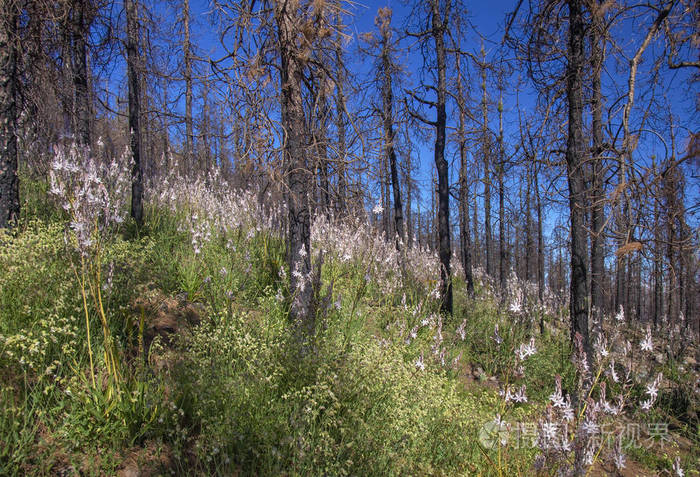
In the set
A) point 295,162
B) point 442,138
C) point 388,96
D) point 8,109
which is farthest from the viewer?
point 388,96

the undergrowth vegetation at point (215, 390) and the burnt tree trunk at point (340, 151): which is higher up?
the burnt tree trunk at point (340, 151)

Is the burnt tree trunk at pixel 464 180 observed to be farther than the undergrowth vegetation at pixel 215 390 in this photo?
Yes

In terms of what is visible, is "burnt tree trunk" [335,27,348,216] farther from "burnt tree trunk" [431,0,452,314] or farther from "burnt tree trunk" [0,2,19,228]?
"burnt tree trunk" [0,2,19,228]

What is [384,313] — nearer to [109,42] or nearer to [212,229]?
[212,229]

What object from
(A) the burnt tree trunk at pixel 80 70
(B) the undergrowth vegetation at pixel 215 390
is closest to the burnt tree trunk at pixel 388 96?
(B) the undergrowth vegetation at pixel 215 390

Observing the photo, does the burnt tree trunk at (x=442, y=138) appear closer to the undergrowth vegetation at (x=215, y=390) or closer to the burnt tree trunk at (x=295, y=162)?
the undergrowth vegetation at (x=215, y=390)

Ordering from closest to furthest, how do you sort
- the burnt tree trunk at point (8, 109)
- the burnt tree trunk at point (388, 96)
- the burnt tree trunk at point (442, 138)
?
the burnt tree trunk at point (8, 109) → the burnt tree trunk at point (442, 138) → the burnt tree trunk at point (388, 96)

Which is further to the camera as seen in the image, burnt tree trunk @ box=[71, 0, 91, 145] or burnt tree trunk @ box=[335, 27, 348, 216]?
burnt tree trunk @ box=[71, 0, 91, 145]

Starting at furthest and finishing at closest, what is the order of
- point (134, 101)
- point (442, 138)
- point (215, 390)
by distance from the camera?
point (442, 138) < point (134, 101) < point (215, 390)

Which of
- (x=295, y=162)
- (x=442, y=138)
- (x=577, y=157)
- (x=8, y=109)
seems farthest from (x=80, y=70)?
(x=577, y=157)

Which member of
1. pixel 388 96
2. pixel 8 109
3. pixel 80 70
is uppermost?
pixel 388 96

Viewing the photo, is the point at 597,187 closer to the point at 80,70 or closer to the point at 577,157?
the point at 577,157

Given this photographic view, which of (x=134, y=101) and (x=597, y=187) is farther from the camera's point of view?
(x=134, y=101)

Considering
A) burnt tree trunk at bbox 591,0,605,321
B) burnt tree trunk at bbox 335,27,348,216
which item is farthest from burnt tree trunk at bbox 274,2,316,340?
burnt tree trunk at bbox 591,0,605,321
